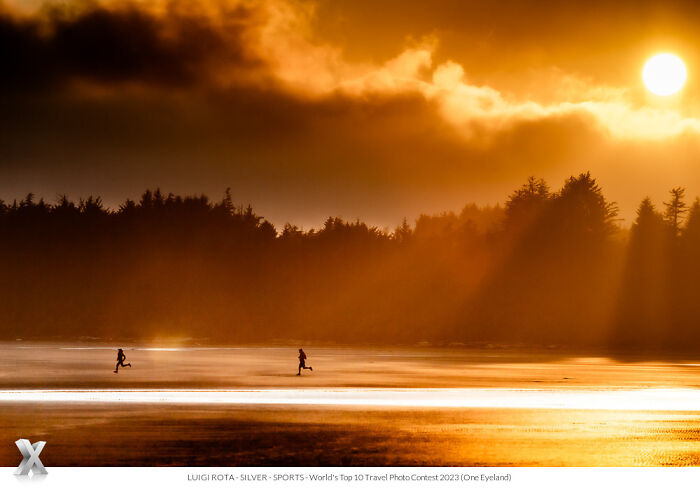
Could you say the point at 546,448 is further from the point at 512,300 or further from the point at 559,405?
the point at 512,300

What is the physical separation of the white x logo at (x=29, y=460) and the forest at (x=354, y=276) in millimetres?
108994

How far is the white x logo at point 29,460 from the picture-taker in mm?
17219

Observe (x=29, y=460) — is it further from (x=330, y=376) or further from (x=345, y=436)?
(x=330, y=376)

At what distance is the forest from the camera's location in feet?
440

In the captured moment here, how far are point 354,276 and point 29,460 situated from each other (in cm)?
15604

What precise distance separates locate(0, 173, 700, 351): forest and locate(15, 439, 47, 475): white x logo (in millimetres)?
108994

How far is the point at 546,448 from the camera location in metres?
20.9

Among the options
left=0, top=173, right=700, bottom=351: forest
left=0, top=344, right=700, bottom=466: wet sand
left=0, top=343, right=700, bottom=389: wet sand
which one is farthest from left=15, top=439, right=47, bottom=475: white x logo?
left=0, top=173, right=700, bottom=351: forest

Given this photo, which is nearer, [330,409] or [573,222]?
[330,409]

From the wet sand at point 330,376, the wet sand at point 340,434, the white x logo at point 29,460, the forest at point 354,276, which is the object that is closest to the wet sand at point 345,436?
the wet sand at point 340,434

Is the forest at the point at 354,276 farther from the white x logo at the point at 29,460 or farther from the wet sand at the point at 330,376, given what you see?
the white x logo at the point at 29,460

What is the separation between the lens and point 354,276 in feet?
568

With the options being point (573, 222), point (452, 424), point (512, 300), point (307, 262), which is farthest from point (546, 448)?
point (307, 262)

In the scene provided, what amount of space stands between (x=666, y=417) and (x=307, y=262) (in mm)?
150819
